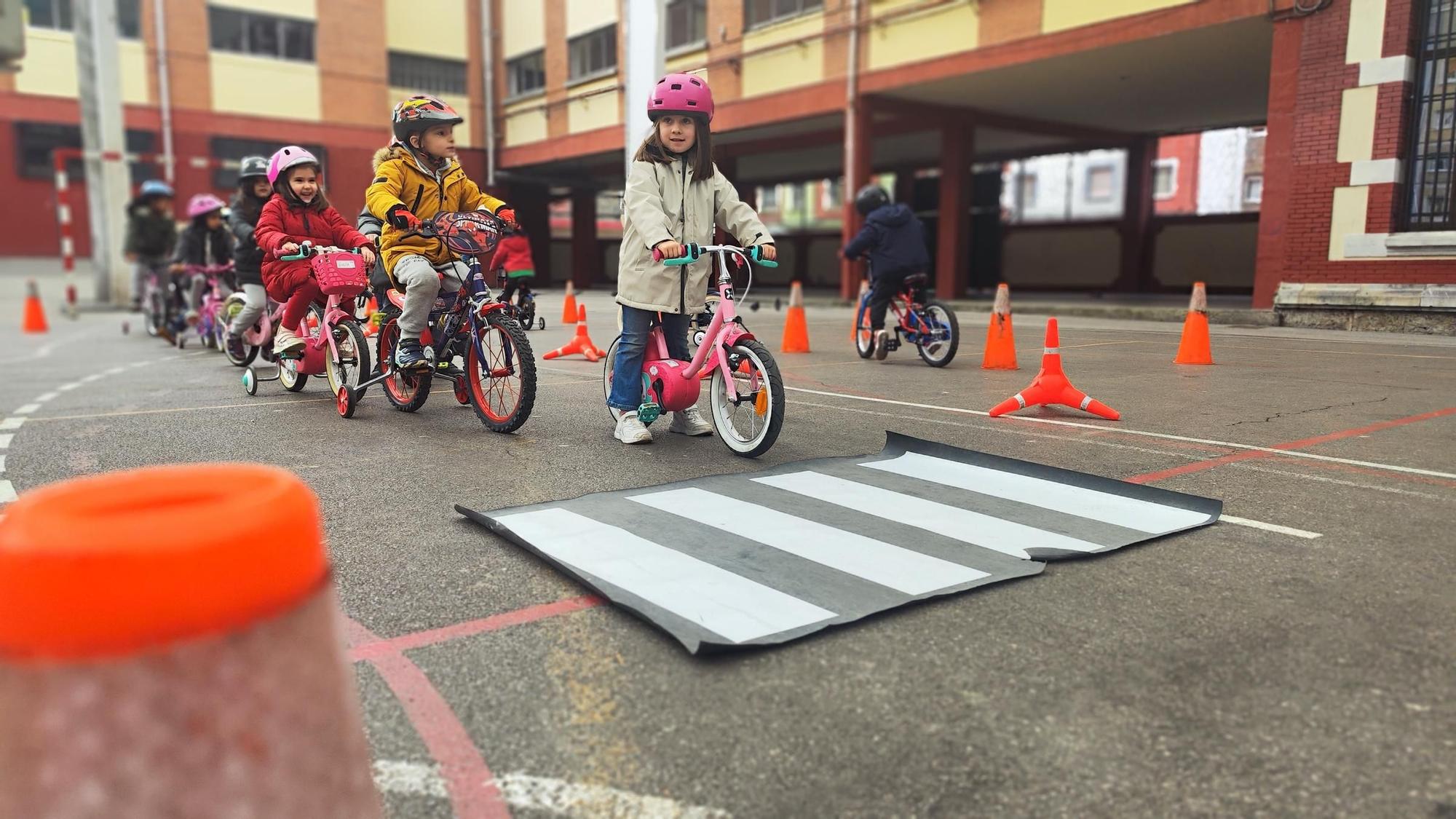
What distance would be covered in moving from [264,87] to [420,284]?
26007 millimetres

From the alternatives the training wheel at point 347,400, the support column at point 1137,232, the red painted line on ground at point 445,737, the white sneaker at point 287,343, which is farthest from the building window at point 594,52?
the red painted line on ground at point 445,737

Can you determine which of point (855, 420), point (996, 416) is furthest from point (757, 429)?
point (996, 416)

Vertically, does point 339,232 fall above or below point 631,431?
above

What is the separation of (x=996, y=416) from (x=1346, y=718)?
14.6 ft

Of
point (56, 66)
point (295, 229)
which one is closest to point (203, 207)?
point (295, 229)

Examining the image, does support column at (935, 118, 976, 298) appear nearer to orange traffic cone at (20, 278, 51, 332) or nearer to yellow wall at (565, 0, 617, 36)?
yellow wall at (565, 0, 617, 36)

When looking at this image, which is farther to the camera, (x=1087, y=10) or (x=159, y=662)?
(x=1087, y=10)

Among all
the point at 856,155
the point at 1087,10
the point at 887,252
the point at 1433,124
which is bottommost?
the point at 887,252

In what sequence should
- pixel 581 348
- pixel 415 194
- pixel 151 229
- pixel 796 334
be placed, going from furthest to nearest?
pixel 151 229
pixel 796 334
pixel 581 348
pixel 415 194

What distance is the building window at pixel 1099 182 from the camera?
53.3 meters

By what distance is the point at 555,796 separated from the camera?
1.95 meters

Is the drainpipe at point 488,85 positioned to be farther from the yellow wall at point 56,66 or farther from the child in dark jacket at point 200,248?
the child in dark jacket at point 200,248

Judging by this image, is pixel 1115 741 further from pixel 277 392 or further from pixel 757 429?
pixel 277 392

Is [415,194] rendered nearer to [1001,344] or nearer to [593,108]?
[1001,344]
